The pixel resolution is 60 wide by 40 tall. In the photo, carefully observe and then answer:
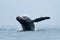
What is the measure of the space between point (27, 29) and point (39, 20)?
186cm

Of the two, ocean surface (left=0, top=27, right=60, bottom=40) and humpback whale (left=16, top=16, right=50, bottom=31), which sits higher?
humpback whale (left=16, top=16, right=50, bottom=31)

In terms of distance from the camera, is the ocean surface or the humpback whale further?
the humpback whale

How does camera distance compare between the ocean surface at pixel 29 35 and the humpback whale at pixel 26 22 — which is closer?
the ocean surface at pixel 29 35

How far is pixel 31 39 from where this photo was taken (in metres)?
32.7

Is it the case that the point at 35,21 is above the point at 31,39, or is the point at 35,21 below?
above

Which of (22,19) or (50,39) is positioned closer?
(50,39)

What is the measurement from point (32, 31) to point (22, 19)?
1895 millimetres

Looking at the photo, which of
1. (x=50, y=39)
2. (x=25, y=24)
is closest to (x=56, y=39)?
(x=50, y=39)

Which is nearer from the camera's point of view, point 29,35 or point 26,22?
point 29,35

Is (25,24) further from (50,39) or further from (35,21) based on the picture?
(50,39)

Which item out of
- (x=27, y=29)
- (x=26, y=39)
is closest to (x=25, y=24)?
(x=27, y=29)

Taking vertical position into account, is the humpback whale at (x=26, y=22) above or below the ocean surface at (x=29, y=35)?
above

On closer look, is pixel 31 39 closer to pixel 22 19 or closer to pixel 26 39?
pixel 26 39

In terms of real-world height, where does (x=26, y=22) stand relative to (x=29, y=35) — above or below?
above
